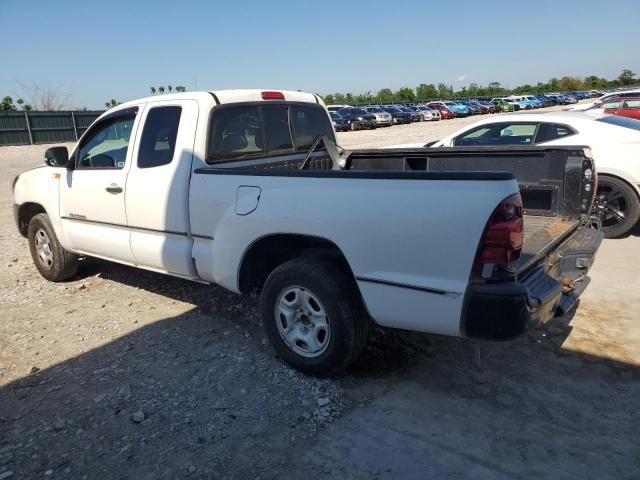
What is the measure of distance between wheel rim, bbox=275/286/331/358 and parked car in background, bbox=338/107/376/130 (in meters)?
34.8

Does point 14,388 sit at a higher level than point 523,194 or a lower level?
lower

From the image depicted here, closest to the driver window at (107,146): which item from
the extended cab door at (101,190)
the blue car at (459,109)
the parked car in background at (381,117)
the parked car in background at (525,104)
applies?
the extended cab door at (101,190)

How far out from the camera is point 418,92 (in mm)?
90688

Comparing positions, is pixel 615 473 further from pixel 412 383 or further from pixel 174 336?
pixel 174 336

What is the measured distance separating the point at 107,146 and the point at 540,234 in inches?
154

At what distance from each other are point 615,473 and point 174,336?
3212 mm

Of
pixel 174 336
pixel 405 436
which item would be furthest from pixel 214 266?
pixel 405 436

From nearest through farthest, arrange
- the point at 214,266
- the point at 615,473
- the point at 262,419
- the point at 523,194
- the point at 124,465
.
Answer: the point at 615,473, the point at 124,465, the point at 262,419, the point at 214,266, the point at 523,194

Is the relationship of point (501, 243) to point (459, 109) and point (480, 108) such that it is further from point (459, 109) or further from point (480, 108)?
point (480, 108)

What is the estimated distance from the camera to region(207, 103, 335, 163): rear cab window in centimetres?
415

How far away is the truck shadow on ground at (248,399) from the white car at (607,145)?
3.32m

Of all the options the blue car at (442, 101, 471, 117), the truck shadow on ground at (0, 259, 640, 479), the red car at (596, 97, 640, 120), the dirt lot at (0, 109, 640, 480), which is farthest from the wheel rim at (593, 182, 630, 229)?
the blue car at (442, 101, 471, 117)

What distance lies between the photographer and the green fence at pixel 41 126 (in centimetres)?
2894

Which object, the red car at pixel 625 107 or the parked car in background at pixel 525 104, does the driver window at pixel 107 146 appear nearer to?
the red car at pixel 625 107
